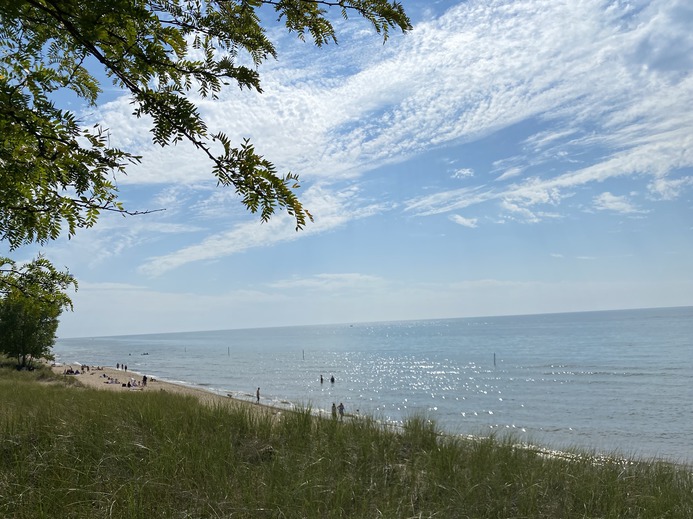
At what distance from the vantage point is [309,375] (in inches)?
2862

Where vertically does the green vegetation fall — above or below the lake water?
above

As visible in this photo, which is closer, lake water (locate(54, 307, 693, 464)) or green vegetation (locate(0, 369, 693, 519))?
green vegetation (locate(0, 369, 693, 519))

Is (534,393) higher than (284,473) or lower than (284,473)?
lower

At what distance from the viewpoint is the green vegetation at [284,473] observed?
4512 mm

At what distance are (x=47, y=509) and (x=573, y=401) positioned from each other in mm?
45965

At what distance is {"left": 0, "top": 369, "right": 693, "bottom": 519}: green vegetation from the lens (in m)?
4.51

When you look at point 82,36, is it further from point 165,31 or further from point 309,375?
point 309,375

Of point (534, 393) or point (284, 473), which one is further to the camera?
point (534, 393)

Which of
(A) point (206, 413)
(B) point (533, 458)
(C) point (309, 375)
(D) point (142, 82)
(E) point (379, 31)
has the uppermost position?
(E) point (379, 31)

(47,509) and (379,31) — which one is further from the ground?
(379,31)

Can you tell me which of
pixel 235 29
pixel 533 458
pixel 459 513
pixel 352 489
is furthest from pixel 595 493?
pixel 235 29

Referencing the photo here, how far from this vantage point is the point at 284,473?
5.23 m

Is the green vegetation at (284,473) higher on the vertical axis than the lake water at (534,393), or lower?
higher

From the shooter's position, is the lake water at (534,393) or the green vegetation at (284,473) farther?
the lake water at (534,393)
